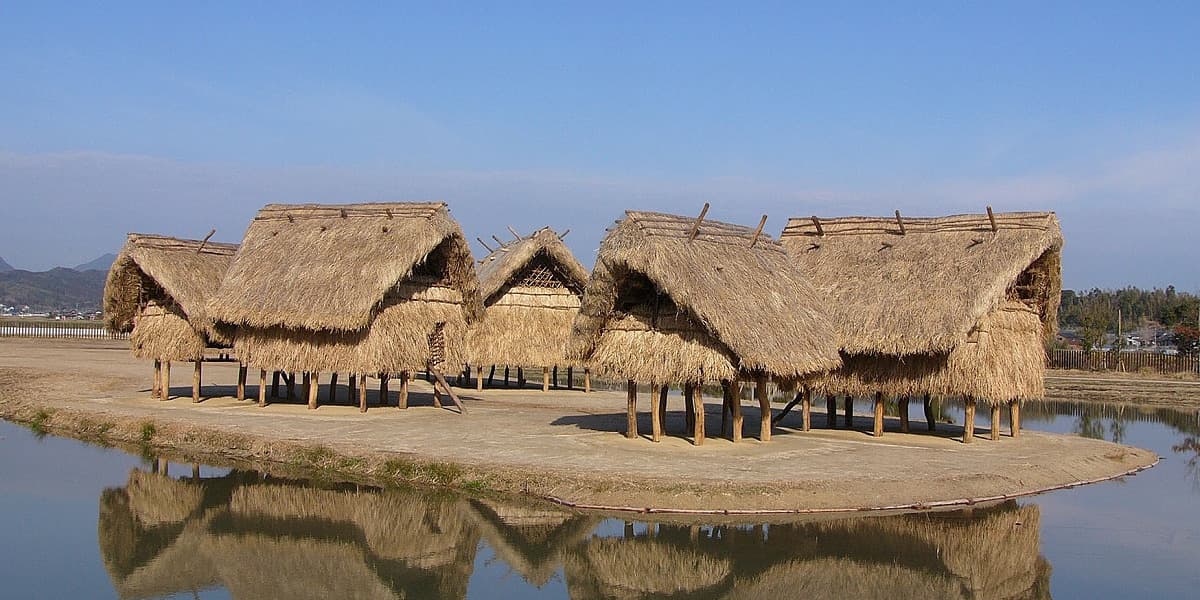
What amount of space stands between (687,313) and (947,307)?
Result: 461cm

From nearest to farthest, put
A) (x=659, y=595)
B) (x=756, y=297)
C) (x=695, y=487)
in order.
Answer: (x=659, y=595), (x=695, y=487), (x=756, y=297)

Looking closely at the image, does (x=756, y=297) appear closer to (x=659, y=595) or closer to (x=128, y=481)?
(x=659, y=595)

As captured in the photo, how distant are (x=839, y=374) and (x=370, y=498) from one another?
8494 millimetres

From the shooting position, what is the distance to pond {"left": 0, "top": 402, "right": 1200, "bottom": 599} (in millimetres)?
10578

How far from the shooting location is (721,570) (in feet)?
35.8

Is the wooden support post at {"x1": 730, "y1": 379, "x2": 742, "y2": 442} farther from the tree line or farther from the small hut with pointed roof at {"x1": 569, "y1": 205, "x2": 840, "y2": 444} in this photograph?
the tree line

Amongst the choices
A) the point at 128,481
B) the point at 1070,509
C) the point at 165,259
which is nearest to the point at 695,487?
the point at 1070,509

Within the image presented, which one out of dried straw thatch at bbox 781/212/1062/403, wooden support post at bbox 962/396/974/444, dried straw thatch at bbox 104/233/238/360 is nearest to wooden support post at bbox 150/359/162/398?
dried straw thatch at bbox 104/233/238/360

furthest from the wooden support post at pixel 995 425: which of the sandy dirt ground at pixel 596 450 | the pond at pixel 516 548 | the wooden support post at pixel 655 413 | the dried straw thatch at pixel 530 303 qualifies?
the dried straw thatch at pixel 530 303

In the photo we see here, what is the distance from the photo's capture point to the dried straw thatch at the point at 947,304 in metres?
17.7

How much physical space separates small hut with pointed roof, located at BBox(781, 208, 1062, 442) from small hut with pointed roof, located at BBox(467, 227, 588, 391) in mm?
8553

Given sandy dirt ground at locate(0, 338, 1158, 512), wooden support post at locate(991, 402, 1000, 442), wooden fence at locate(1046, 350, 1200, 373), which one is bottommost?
sandy dirt ground at locate(0, 338, 1158, 512)

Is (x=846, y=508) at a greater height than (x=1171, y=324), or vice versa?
(x=1171, y=324)

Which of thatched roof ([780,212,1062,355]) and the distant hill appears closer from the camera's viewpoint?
thatched roof ([780,212,1062,355])
